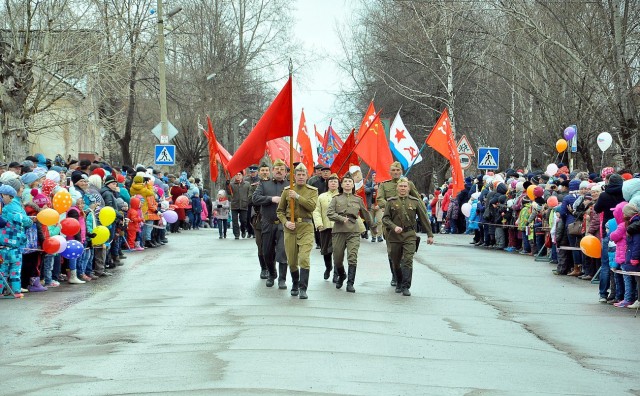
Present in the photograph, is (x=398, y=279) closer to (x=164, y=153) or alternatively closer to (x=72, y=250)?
(x=72, y=250)

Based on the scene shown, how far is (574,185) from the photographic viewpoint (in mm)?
20922

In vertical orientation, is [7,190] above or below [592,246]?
above

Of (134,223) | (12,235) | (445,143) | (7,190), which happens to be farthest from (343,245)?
(134,223)

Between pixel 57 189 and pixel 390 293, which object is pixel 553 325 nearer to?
pixel 390 293

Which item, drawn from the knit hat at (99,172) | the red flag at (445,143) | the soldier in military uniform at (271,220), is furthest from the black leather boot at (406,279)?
the red flag at (445,143)

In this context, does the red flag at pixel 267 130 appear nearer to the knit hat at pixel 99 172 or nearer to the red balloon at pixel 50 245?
the red balloon at pixel 50 245

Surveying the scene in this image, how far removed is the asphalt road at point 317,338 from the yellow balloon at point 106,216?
98 centimetres

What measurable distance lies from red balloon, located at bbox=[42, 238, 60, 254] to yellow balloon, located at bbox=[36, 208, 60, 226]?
0.26m

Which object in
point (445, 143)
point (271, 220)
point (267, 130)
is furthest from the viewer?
point (445, 143)

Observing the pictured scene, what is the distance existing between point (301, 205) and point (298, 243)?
1.65 feet

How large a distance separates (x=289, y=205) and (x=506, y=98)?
34471mm

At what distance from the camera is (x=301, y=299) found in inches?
583

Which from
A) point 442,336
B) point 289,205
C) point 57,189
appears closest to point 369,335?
point 442,336

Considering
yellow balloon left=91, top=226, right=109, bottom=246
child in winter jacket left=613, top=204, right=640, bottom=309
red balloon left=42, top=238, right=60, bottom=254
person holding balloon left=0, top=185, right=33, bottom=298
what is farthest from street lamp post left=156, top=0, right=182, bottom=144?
child in winter jacket left=613, top=204, right=640, bottom=309
